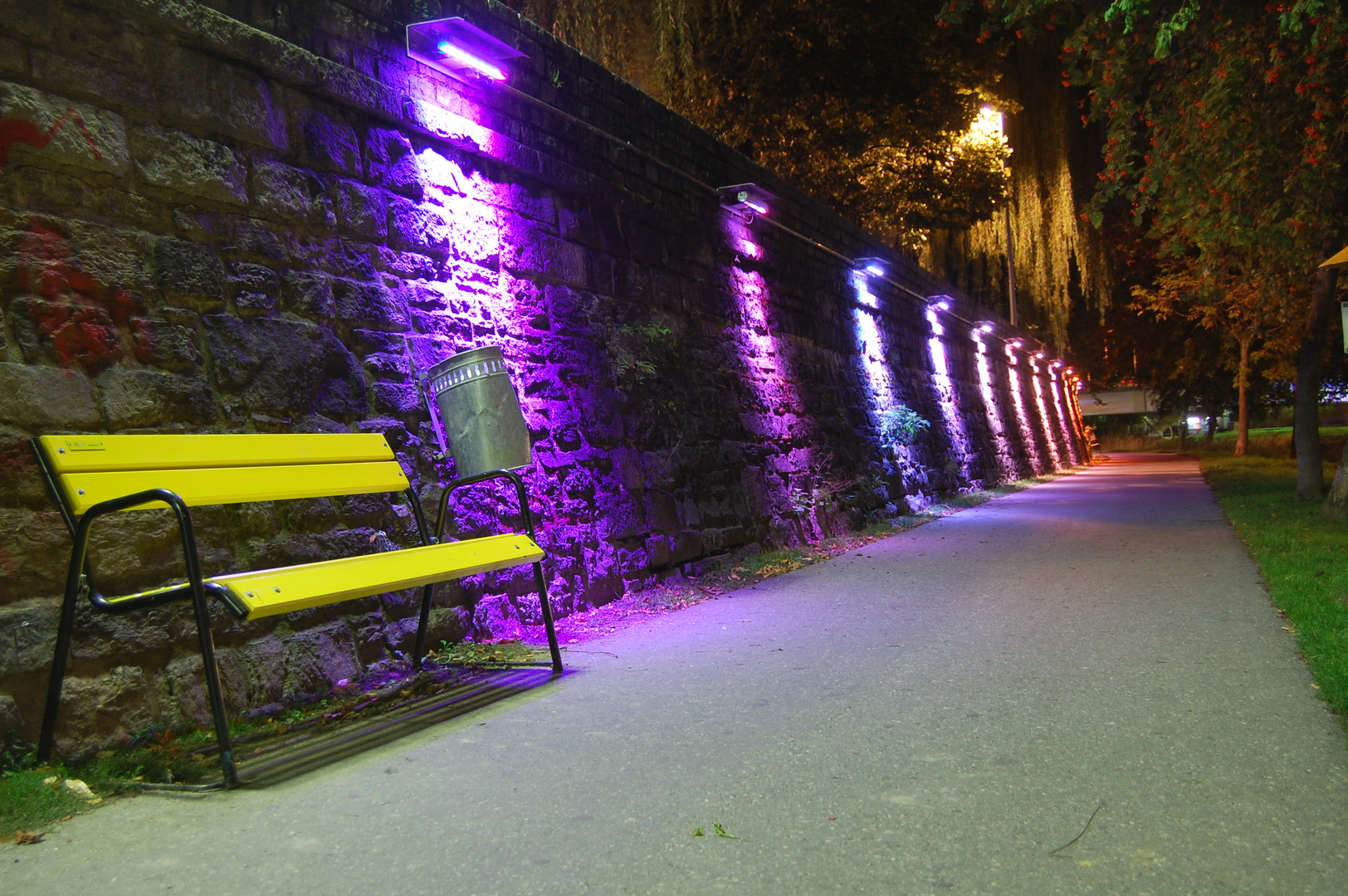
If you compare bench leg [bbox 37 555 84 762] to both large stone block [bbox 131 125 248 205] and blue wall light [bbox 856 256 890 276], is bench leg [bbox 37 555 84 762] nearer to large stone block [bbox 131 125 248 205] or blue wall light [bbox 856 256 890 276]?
large stone block [bbox 131 125 248 205]

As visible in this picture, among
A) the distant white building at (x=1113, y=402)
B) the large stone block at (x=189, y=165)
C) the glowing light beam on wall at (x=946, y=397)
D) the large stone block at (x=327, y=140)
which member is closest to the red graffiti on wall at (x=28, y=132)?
the large stone block at (x=189, y=165)

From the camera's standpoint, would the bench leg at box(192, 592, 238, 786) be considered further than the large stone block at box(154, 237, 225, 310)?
No

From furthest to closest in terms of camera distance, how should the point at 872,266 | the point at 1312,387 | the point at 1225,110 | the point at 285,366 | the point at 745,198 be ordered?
the point at 1312,387 < the point at 872,266 < the point at 745,198 < the point at 1225,110 < the point at 285,366

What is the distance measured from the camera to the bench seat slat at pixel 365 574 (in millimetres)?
2379

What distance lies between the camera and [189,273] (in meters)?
3.17

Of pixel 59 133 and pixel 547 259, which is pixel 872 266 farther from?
pixel 59 133

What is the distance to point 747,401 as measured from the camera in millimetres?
7422

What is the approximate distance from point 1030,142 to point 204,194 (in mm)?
16590

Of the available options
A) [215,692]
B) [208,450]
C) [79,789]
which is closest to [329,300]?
[208,450]

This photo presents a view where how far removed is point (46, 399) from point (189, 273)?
0.71 metres

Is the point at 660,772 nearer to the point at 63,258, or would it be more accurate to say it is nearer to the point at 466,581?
the point at 466,581

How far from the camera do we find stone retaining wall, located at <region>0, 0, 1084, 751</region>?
8.95 feet

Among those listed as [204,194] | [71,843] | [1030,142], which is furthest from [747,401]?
[1030,142]

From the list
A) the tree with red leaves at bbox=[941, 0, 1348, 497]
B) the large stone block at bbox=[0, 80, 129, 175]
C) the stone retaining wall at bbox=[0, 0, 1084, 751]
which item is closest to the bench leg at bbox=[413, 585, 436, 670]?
the stone retaining wall at bbox=[0, 0, 1084, 751]
